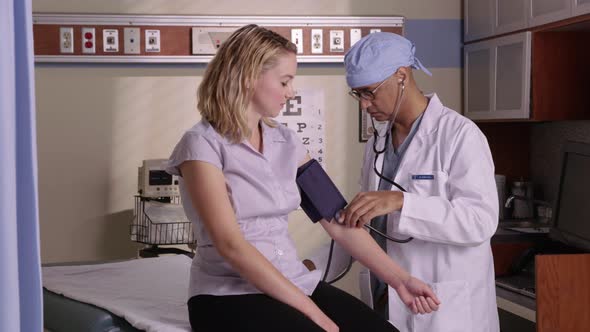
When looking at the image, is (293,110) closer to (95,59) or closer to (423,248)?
(95,59)

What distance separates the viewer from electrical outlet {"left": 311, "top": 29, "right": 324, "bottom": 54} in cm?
429

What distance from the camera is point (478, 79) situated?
Answer: 14.0 feet

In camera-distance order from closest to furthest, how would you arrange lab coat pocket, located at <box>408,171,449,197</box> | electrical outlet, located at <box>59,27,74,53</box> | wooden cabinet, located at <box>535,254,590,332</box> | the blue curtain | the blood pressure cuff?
1. the blue curtain
2. the blood pressure cuff
3. lab coat pocket, located at <box>408,171,449,197</box>
4. wooden cabinet, located at <box>535,254,590,332</box>
5. electrical outlet, located at <box>59,27,74,53</box>

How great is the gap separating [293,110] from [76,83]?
1.10 meters

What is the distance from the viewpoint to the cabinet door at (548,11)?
11.2 feet

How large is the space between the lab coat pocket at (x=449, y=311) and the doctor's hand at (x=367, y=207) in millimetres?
296

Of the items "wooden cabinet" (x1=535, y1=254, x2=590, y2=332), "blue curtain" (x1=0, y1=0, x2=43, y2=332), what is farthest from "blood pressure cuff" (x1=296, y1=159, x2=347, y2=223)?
"blue curtain" (x1=0, y1=0, x2=43, y2=332)

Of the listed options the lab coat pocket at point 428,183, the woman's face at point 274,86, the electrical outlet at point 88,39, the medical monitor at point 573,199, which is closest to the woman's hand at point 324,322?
the woman's face at point 274,86

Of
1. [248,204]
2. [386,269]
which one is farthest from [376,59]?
[248,204]

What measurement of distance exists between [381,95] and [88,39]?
2.07 meters

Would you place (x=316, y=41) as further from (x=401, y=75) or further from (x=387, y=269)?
(x=387, y=269)

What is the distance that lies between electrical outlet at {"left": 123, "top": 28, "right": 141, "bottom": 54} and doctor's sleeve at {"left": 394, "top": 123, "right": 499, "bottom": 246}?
2.18 metres

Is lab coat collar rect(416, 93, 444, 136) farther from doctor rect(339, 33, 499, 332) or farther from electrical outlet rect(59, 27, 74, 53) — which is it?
electrical outlet rect(59, 27, 74, 53)

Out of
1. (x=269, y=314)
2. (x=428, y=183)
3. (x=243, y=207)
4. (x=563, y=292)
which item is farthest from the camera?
(x=563, y=292)
